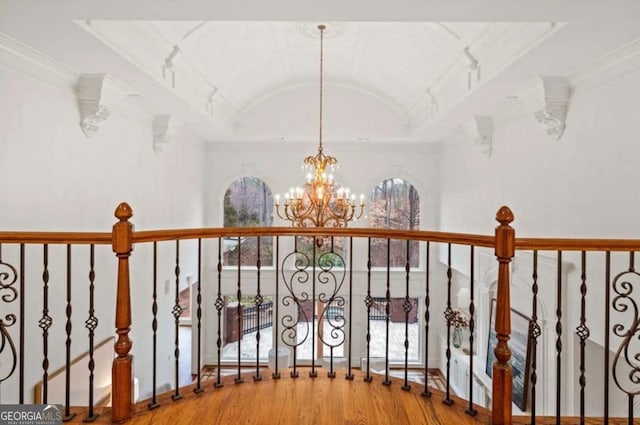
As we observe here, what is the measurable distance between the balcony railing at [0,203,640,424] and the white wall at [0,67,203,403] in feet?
0.10

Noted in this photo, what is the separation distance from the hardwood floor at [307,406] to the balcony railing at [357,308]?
6 centimetres

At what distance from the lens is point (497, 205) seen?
4.97 meters

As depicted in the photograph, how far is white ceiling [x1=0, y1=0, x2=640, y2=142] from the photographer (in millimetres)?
2314

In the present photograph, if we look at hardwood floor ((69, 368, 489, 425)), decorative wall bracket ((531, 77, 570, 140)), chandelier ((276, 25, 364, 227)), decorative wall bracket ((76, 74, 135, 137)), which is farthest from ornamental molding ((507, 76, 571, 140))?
decorative wall bracket ((76, 74, 135, 137))

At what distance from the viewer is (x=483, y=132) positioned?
515cm

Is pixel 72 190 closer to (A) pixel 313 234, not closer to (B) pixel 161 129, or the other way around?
(B) pixel 161 129

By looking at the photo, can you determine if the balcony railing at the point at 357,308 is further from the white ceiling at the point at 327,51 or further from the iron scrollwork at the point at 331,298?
the white ceiling at the point at 327,51

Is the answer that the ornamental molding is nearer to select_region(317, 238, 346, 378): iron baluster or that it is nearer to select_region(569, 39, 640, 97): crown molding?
select_region(569, 39, 640, 97): crown molding

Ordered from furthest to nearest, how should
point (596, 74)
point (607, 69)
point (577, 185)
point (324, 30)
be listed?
point (324, 30), point (577, 185), point (596, 74), point (607, 69)

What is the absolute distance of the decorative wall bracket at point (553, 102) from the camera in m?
3.59

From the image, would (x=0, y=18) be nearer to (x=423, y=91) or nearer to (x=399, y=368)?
(x=423, y=91)

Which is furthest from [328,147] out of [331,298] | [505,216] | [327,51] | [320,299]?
[505,216]

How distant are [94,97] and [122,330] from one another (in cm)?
268

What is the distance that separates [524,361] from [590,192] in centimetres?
211
